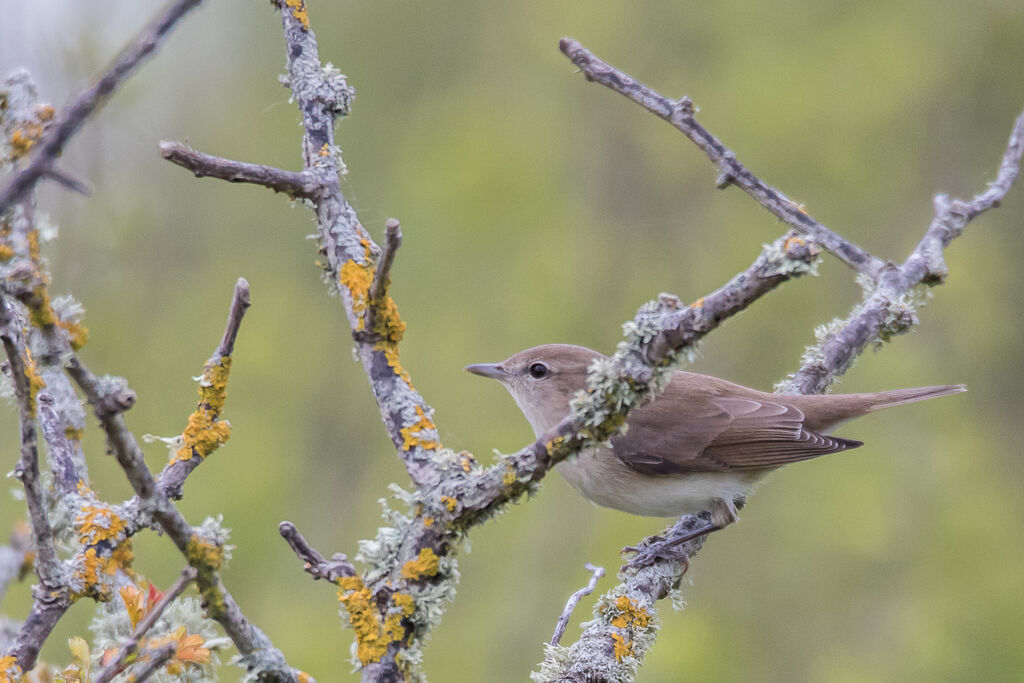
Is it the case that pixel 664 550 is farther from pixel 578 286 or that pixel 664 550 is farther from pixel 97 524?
pixel 578 286

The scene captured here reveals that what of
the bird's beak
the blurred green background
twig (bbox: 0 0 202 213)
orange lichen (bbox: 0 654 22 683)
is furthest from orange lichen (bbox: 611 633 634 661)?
the blurred green background

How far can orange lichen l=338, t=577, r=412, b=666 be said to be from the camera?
7.35 ft

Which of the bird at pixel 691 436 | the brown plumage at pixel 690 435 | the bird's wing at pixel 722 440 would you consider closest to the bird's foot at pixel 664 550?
the bird at pixel 691 436

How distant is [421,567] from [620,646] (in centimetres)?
95

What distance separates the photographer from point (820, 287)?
6941 millimetres

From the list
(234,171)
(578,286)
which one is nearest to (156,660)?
(234,171)

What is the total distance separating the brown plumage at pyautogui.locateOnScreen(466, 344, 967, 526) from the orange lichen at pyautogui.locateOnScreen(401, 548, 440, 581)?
6.39 ft

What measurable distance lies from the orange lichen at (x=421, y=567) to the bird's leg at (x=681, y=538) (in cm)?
161

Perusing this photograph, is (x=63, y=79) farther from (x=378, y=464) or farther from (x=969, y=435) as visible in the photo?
(x=969, y=435)

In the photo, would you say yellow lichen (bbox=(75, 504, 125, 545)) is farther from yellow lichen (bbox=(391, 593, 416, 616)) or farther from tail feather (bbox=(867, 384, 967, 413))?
tail feather (bbox=(867, 384, 967, 413))

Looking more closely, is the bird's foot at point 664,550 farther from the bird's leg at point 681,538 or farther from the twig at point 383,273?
the twig at point 383,273

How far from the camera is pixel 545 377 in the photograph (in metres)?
4.62

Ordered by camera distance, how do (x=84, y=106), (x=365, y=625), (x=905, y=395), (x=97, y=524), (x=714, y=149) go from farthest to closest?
(x=905, y=395), (x=714, y=149), (x=97, y=524), (x=365, y=625), (x=84, y=106)

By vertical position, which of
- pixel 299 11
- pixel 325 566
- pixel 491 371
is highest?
pixel 491 371
